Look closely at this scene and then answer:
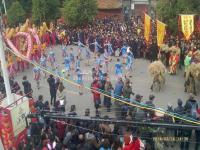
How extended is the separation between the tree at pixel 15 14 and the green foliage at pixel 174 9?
13986mm

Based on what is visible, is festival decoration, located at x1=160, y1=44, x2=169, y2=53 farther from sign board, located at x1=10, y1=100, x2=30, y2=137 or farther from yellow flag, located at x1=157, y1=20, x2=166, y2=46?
sign board, located at x1=10, y1=100, x2=30, y2=137

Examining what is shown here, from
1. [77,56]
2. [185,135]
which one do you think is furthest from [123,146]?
[77,56]

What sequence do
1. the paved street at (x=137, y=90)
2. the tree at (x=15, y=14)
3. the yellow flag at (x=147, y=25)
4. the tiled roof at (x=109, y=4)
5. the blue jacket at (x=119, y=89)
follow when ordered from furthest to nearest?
the tiled roof at (x=109, y=4), the tree at (x=15, y=14), the yellow flag at (x=147, y=25), the paved street at (x=137, y=90), the blue jacket at (x=119, y=89)

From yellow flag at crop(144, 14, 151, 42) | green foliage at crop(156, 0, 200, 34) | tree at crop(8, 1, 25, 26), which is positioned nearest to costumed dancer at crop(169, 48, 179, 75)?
yellow flag at crop(144, 14, 151, 42)

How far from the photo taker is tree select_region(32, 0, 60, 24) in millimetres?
34219

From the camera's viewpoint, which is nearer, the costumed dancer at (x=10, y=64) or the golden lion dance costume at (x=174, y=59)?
the golden lion dance costume at (x=174, y=59)

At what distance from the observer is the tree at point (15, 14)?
118 feet

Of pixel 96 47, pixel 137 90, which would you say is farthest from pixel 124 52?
pixel 137 90

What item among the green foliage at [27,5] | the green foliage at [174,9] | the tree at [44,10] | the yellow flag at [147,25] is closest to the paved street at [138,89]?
the yellow flag at [147,25]

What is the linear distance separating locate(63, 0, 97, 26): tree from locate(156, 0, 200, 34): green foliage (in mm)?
6572

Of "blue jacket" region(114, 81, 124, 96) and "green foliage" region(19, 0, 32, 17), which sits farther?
"green foliage" region(19, 0, 32, 17)

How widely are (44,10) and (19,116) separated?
821 inches

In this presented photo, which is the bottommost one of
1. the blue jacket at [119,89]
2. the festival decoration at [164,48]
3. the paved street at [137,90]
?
Answer: the paved street at [137,90]

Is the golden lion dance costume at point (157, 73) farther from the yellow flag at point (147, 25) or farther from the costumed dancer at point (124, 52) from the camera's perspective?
the yellow flag at point (147, 25)
